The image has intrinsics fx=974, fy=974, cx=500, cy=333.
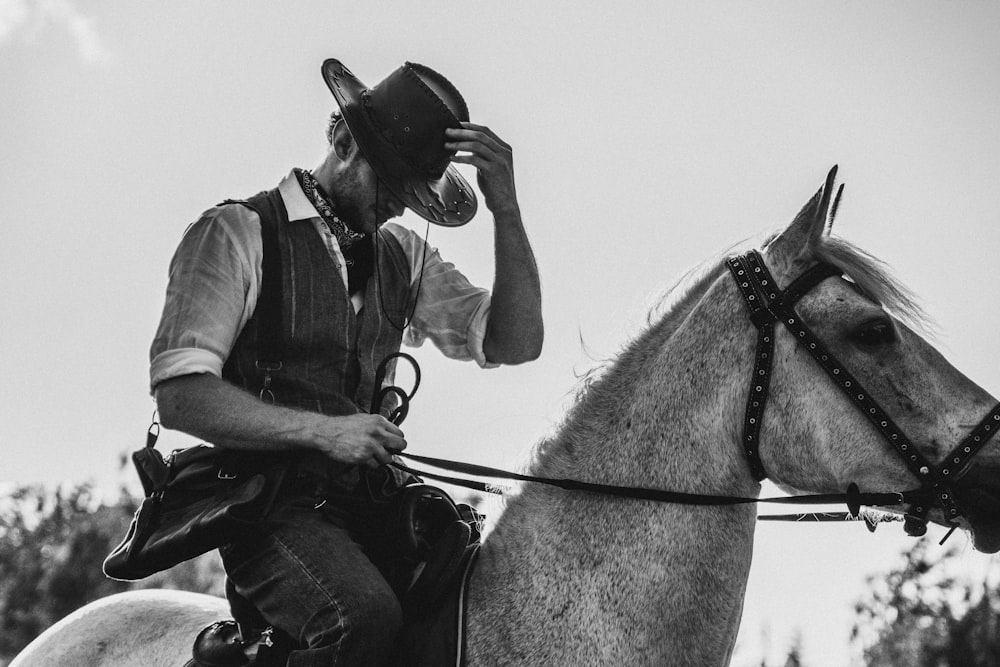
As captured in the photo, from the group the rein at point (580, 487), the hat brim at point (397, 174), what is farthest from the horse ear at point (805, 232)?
the hat brim at point (397, 174)

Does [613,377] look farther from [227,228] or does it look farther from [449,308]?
[227,228]

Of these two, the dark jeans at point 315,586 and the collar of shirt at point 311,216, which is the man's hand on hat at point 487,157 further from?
the dark jeans at point 315,586

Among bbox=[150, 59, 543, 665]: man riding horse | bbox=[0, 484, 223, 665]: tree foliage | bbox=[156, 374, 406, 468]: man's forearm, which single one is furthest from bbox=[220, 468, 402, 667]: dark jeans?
bbox=[0, 484, 223, 665]: tree foliage

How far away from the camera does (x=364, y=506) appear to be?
3465mm

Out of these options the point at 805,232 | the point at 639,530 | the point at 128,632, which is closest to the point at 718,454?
the point at 639,530

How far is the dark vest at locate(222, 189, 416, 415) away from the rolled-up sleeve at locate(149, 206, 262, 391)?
0.06 meters

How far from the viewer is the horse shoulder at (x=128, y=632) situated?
4.16 m

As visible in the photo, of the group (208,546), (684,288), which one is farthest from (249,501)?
(684,288)

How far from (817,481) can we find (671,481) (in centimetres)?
47

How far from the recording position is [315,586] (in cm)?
303

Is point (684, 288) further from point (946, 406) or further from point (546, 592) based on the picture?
point (546, 592)

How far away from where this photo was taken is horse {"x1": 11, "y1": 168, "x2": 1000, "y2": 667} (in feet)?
9.93

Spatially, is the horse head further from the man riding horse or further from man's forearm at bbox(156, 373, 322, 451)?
man's forearm at bbox(156, 373, 322, 451)

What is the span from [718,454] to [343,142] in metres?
1.93
